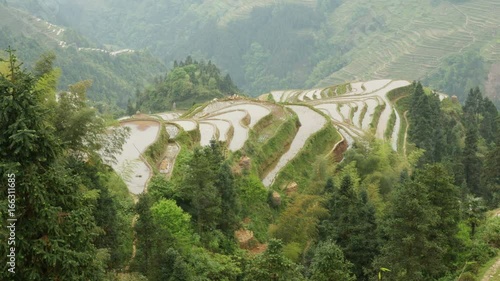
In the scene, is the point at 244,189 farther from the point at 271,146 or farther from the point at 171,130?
the point at 271,146

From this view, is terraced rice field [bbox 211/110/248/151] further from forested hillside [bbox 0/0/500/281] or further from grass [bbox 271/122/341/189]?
grass [bbox 271/122/341/189]

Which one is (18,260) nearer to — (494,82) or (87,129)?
(87,129)

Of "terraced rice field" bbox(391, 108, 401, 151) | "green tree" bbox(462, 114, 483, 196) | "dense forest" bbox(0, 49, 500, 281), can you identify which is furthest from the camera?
"terraced rice field" bbox(391, 108, 401, 151)

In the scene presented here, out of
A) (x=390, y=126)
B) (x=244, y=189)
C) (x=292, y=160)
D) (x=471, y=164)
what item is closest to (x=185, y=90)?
(x=390, y=126)

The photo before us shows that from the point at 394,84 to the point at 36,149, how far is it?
67499 millimetres

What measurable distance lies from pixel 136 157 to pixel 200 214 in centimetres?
731

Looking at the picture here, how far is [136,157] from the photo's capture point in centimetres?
2489

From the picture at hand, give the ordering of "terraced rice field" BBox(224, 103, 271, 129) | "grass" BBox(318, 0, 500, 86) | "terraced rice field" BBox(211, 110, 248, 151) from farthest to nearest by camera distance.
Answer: "grass" BBox(318, 0, 500, 86) → "terraced rice field" BBox(224, 103, 271, 129) → "terraced rice field" BBox(211, 110, 248, 151)

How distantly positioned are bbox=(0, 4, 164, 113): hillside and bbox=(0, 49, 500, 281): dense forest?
8298cm

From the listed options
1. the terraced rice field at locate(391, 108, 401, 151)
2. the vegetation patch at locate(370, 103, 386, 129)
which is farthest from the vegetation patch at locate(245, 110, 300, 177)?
the vegetation patch at locate(370, 103, 386, 129)

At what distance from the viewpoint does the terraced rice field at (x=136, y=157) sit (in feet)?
71.1

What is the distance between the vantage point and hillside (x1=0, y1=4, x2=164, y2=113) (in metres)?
113

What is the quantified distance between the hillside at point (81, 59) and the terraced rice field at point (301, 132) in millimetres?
64634

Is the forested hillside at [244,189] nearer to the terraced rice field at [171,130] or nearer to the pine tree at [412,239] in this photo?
the pine tree at [412,239]
